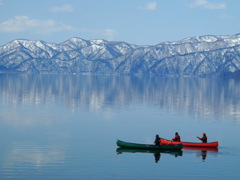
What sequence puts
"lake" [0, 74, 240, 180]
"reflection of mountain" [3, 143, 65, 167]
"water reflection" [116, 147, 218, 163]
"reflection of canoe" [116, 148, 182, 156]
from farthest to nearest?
"reflection of canoe" [116, 148, 182, 156], "water reflection" [116, 147, 218, 163], "reflection of mountain" [3, 143, 65, 167], "lake" [0, 74, 240, 180]

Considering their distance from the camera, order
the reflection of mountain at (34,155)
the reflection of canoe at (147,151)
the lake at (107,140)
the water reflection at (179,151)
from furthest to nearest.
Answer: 1. the reflection of canoe at (147,151)
2. the water reflection at (179,151)
3. the reflection of mountain at (34,155)
4. the lake at (107,140)

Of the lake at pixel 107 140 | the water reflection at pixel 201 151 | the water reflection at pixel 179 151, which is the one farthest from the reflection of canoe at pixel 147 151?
the water reflection at pixel 201 151

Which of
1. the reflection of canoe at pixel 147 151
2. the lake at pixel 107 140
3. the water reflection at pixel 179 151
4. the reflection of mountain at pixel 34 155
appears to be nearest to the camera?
the lake at pixel 107 140

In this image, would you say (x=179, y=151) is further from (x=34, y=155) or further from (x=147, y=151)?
(x=34, y=155)

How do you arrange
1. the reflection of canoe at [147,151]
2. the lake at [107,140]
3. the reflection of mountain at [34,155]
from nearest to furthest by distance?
the lake at [107,140] → the reflection of mountain at [34,155] → the reflection of canoe at [147,151]

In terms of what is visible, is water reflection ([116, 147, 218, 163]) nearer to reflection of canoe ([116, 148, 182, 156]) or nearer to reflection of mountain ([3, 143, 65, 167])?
reflection of canoe ([116, 148, 182, 156])

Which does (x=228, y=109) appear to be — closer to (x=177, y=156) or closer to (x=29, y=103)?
(x=29, y=103)

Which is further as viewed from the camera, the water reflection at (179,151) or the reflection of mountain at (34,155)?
the water reflection at (179,151)

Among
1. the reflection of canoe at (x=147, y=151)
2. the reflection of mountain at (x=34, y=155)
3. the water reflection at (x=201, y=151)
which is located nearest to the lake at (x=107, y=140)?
the reflection of mountain at (x=34, y=155)

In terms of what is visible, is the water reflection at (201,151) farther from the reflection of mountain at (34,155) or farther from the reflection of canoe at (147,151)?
the reflection of mountain at (34,155)

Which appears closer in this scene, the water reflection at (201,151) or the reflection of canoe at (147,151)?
the water reflection at (201,151)

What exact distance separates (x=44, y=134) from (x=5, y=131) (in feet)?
21.9

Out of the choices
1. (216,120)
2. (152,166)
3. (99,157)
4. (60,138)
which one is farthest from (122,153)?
(216,120)

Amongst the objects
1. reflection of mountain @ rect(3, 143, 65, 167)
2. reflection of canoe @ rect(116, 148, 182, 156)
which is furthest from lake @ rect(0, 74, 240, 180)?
reflection of canoe @ rect(116, 148, 182, 156)
